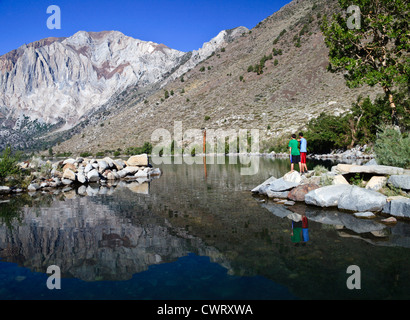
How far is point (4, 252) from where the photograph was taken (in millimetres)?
7898

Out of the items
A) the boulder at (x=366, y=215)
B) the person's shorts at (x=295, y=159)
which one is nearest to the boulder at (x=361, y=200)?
the boulder at (x=366, y=215)

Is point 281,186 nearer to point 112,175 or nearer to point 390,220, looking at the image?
point 390,220

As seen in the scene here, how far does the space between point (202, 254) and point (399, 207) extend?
24.1 feet

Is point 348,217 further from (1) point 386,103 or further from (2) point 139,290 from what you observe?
(1) point 386,103

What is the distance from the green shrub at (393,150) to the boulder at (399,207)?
3.83 metres

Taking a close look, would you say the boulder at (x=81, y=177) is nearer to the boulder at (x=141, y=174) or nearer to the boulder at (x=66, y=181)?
the boulder at (x=66, y=181)

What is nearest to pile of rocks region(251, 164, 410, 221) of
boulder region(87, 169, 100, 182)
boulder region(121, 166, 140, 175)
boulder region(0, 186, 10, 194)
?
boulder region(87, 169, 100, 182)

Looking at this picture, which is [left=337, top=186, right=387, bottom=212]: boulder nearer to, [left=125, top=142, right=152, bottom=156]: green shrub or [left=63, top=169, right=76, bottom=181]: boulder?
[left=63, top=169, right=76, bottom=181]: boulder

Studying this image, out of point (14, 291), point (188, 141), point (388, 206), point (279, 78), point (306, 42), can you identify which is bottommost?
point (14, 291)

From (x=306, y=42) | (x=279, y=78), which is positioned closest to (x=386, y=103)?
(x=279, y=78)

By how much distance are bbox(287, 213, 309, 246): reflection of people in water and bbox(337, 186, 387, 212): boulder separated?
2.03 meters

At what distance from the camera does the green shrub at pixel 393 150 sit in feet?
42.6

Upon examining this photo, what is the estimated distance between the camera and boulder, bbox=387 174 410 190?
10578 millimetres
